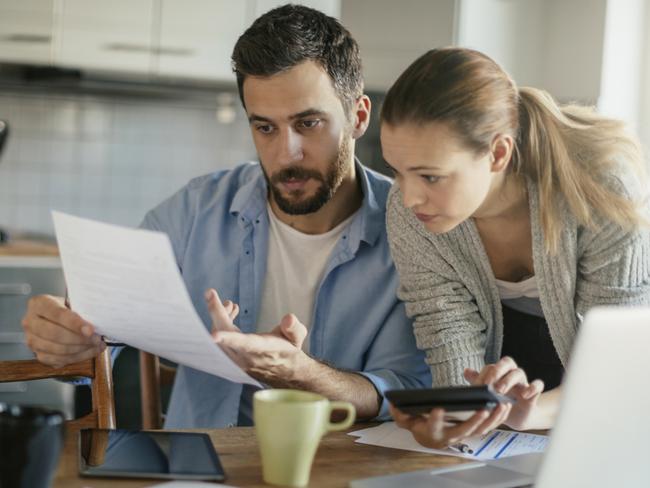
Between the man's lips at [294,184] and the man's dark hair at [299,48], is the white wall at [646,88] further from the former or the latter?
the man's lips at [294,184]

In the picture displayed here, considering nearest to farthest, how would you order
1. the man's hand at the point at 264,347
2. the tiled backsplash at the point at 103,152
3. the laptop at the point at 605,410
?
the laptop at the point at 605,410 < the man's hand at the point at 264,347 < the tiled backsplash at the point at 103,152

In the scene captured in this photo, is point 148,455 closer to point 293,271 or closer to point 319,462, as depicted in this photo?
point 319,462

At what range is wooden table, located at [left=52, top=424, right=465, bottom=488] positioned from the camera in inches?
40.2

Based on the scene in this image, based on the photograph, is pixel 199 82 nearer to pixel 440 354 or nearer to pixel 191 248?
pixel 191 248

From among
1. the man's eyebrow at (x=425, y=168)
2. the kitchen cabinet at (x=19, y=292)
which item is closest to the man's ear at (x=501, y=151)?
the man's eyebrow at (x=425, y=168)

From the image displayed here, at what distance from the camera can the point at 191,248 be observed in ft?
5.82

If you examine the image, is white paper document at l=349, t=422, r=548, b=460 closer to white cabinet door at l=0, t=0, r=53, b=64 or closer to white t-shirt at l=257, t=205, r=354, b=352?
white t-shirt at l=257, t=205, r=354, b=352

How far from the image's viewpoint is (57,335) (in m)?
1.32

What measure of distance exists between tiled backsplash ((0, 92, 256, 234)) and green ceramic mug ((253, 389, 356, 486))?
2.87 meters

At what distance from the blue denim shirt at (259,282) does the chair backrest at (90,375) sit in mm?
280

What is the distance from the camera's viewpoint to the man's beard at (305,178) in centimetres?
169

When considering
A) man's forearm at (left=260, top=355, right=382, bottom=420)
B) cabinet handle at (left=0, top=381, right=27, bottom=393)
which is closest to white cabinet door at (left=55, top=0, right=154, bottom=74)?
cabinet handle at (left=0, top=381, right=27, bottom=393)

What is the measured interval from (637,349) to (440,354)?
0.66 metres

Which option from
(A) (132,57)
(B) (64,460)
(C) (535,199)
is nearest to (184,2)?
(A) (132,57)
